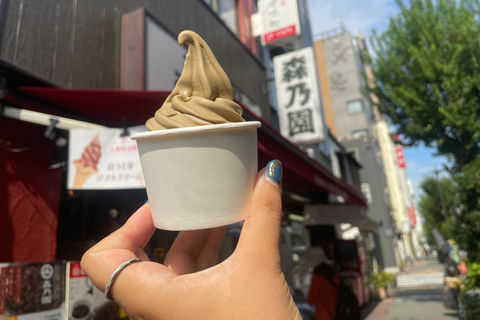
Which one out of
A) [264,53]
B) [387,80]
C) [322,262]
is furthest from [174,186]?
[387,80]

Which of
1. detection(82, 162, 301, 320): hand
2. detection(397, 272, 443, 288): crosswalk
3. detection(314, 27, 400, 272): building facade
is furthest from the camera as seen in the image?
detection(314, 27, 400, 272): building facade

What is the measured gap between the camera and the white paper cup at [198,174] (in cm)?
102

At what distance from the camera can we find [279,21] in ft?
27.7

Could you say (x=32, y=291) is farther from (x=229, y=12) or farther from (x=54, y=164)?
(x=229, y=12)

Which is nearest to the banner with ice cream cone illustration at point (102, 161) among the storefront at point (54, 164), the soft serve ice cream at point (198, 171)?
the storefront at point (54, 164)

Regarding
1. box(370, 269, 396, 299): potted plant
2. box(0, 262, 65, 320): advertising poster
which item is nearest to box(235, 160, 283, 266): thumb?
box(0, 262, 65, 320): advertising poster

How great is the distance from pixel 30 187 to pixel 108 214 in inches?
36.2

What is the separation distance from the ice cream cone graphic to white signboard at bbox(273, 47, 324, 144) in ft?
19.4

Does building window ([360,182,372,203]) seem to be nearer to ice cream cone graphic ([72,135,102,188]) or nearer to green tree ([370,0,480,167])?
green tree ([370,0,480,167])

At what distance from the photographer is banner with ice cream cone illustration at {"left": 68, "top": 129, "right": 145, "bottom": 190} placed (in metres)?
2.76

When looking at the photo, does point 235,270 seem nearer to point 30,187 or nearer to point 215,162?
point 215,162

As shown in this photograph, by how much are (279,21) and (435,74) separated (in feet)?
14.8

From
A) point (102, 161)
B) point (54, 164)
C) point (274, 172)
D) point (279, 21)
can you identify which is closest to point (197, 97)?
point (274, 172)

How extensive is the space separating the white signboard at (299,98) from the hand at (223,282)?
707cm
